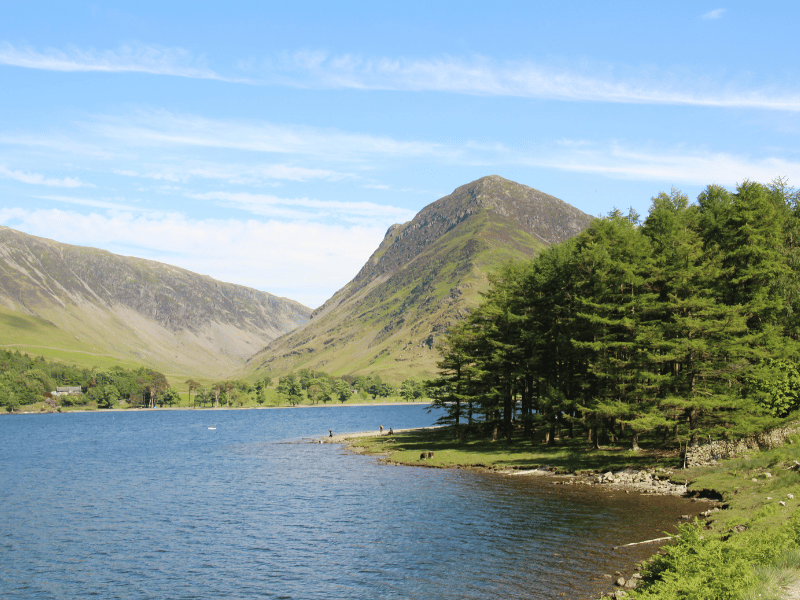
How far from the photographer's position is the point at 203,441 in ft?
425

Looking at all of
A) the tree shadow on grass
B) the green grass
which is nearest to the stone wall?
the tree shadow on grass

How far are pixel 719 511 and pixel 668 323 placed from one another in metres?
21.6

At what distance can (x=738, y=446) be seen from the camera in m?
52.9

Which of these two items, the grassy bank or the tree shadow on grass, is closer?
the grassy bank

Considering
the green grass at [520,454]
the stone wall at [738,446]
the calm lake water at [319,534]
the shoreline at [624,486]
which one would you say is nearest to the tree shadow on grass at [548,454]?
the green grass at [520,454]

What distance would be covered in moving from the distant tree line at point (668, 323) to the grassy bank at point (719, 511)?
3561mm

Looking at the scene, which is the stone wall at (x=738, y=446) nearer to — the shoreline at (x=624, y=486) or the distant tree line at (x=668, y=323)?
the distant tree line at (x=668, y=323)

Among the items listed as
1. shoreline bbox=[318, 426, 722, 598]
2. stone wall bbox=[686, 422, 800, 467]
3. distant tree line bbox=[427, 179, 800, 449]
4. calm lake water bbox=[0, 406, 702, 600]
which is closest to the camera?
shoreline bbox=[318, 426, 722, 598]

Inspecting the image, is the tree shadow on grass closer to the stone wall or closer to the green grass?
the green grass

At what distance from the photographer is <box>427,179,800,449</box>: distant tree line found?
174ft

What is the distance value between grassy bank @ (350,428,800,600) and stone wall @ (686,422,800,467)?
1.36 meters

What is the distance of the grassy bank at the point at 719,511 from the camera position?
19.9 m

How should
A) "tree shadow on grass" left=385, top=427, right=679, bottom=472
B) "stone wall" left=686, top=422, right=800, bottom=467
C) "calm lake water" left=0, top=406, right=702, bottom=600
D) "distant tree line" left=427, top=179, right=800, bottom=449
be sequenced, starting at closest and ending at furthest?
"calm lake water" left=0, top=406, right=702, bottom=600 < "stone wall" left=686, top=422, right=800, bottom=467 < "distant tree line" left=427, top=179, right=800, bottom=449 < "tree shadow on grass" left=385, top=427, right=679, bottom=472

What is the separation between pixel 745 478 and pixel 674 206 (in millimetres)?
43019
